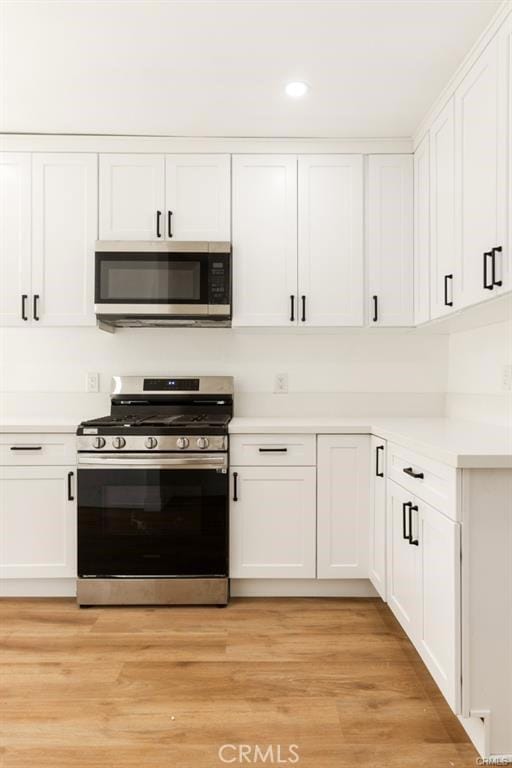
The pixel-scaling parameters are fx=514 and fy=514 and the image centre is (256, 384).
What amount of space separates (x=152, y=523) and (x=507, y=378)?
1873mm

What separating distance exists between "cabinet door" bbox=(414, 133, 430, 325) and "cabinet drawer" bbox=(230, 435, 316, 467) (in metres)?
0.93

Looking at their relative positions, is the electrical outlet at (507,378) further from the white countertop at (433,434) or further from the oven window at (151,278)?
the oven window at (151,278)

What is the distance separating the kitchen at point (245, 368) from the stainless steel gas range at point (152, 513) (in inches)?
0.4

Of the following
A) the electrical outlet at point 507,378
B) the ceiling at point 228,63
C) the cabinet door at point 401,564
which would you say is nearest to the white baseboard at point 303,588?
the cabinet door at point 401,564

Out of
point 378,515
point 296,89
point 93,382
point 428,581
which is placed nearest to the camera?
point 428,581

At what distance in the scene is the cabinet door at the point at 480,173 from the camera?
186 cm

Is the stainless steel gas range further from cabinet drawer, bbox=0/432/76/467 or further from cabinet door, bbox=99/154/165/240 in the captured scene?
cabinet door, bbox=99/154/165/240

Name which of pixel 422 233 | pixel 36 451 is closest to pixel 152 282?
pixel 36 451

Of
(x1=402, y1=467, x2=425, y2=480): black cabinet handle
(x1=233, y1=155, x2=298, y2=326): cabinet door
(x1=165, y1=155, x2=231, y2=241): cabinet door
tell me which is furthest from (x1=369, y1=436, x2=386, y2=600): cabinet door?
(x1=165, y1=155, x2=231, y2=241): cabinet door

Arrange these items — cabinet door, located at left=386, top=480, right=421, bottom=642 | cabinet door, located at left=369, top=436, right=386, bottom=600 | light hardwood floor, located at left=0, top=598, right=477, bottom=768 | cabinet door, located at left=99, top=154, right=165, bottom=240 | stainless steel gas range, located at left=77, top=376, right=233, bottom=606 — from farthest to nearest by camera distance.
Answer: cabinet door, located at left=99, top=154, right=165, bottom=240, stainless steel gas range, located at left=77, top=376, right=233, bottom=606, cabinet door, located at left=369, top=436, right=386, bottom=600, cabinet door, located at left=386, top=480, right=421, bottom=642, light hardwood floor, located at left=0, top=598, right=477, bottom=768

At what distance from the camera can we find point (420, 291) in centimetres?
279

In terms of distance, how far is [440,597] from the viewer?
1651 millimetres

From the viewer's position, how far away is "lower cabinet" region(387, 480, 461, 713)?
1.53m

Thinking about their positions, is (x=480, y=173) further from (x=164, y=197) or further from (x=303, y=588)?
(x=303, y=588)
